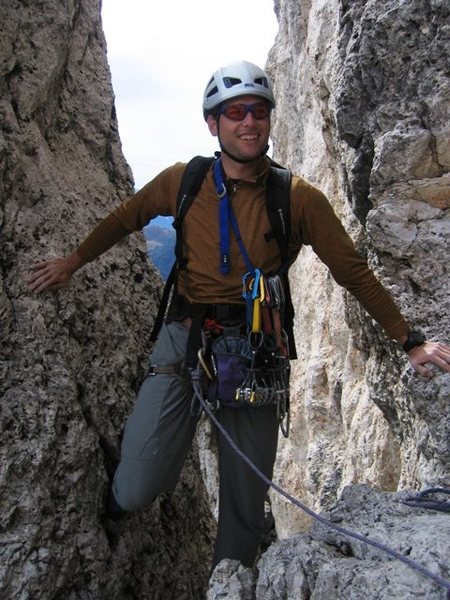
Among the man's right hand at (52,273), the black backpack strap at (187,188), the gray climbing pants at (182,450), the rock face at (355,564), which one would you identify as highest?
the black backpack strap at (187,188)

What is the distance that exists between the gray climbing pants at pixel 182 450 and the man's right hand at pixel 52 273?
2.81 ft

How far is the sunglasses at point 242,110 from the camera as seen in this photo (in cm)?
406

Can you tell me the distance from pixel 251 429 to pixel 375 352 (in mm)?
2463

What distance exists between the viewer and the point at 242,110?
4070 mm

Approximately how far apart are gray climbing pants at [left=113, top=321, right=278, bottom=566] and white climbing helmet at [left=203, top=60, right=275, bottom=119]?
5.21 feet

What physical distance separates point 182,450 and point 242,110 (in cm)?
237

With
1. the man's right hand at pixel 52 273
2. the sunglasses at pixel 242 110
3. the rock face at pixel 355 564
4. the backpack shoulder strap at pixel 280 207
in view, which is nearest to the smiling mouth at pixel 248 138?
the sunglasses at pixel 242 110

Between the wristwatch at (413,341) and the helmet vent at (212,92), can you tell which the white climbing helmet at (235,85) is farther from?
the wristwatch at (413,341)

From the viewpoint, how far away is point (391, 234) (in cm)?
502

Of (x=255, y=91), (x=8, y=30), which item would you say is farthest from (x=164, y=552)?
(x=8, y=30)

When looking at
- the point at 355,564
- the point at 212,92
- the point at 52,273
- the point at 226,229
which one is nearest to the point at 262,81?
the point at 212,92

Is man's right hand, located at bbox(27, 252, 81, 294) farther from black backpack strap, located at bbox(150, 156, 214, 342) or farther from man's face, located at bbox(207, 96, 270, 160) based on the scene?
man's face, located at bbox(207, 96, 270, 160)

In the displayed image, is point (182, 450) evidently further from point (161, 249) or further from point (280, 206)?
point (161, 249)

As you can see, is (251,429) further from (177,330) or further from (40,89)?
(40,89)
